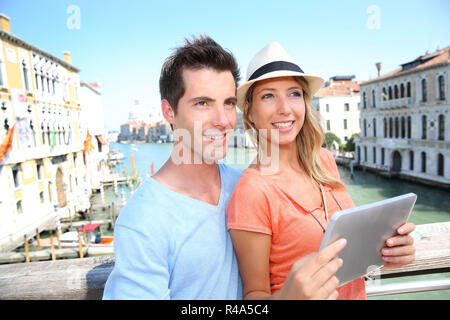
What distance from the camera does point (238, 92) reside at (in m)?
1.20

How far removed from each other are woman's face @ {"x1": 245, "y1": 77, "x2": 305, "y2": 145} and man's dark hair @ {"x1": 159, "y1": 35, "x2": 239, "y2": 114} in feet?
0.45

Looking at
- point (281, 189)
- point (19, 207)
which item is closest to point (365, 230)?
point (281, 189)

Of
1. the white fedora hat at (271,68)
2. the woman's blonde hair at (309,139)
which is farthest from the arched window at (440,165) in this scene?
the white fedora hat at (271,68)

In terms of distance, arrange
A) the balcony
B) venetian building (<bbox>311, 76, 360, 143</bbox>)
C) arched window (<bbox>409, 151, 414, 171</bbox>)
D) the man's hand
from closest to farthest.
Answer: the man's hand, the balcony, arched window (<bbox>409, 151, 414, 171</bbox>), venetian building (<bbox>311, 76, 360, 143</bbox>)

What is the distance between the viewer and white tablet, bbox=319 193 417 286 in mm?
732

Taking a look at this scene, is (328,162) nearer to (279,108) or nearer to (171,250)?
(279,108)

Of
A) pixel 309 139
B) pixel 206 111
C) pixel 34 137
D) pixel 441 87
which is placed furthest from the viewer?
pixel 441 87

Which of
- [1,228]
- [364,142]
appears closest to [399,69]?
[364,142]

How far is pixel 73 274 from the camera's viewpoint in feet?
3.57

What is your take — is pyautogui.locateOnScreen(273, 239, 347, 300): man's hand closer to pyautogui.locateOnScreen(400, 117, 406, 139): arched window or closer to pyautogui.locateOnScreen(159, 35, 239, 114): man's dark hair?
pyautogui.locateOnScreen(159, 35, 239, 114): man's dark hair

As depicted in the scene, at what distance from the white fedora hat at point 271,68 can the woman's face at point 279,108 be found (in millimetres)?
34

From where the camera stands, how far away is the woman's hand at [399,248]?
915mm

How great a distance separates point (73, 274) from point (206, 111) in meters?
0.69

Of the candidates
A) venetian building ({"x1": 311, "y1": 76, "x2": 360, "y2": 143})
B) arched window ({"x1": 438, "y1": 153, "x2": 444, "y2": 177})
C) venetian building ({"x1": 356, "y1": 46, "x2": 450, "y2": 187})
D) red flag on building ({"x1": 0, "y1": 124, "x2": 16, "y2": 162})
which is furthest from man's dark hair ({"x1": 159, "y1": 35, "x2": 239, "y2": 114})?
venetian building ({"x1": 311, "y1": 76, "x2": 360, "y2": 143})
